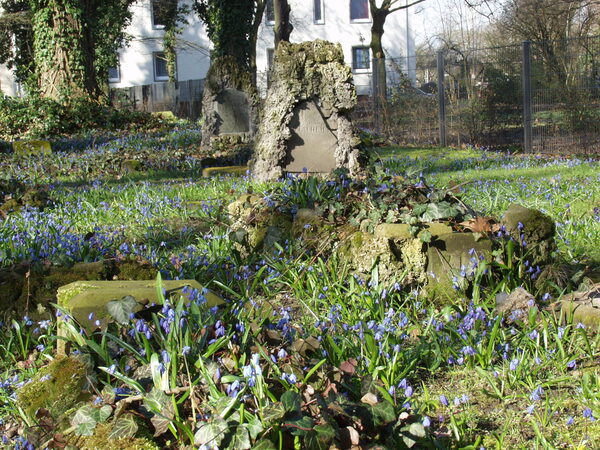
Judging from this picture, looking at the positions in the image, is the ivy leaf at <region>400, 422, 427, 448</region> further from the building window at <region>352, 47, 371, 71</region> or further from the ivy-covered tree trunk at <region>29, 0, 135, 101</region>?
the building window at <region>352, 47, 371, 71</region>

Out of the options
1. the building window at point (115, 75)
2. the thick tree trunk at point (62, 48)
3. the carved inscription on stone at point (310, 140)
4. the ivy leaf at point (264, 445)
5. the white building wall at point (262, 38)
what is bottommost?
the ivy leaf at point (264, 445)

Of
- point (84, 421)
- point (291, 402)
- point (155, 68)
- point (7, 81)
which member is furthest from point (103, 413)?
point (7, 81)

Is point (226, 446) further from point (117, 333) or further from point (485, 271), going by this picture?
point (485, 271)

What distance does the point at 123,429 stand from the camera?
2.22 meters

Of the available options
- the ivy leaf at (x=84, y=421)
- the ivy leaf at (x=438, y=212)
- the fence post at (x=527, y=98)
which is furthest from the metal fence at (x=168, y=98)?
the ivy leaf at (x=84, y=421)

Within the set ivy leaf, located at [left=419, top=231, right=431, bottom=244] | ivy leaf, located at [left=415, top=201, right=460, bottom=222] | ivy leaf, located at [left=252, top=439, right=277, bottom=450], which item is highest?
ivy leaf, located at [left=415, top=201, right=460, bottom=222]

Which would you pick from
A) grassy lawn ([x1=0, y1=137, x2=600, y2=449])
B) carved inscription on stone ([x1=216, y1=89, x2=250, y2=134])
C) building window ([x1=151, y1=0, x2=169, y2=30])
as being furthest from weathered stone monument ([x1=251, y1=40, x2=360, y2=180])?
building window ([x1=151, y1=0, x2=169, y2=30])

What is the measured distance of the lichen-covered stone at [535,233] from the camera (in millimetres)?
4297

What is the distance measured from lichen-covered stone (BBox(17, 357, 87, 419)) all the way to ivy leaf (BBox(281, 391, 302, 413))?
0.90m

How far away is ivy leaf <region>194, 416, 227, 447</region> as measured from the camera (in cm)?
209

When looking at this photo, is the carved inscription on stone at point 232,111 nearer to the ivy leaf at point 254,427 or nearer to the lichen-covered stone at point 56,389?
the lichen-covered stone at point 56,389

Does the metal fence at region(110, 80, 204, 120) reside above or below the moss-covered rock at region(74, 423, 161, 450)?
above

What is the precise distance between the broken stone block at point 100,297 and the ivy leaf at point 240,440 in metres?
0.94

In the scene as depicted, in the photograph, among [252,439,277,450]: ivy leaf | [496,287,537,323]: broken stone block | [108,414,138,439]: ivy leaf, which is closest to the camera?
[252,439,277,450]: ivy leaf
